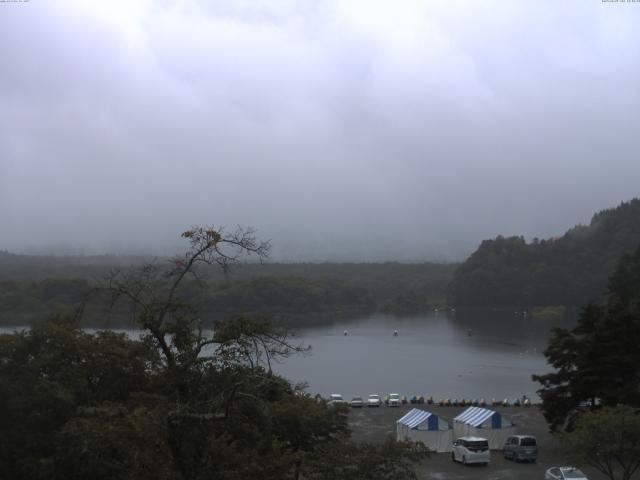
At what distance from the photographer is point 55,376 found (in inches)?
372

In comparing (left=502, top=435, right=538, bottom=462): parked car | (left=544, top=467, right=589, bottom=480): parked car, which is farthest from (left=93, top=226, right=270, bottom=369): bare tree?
(left=502, top=435, right=538, bottom=462): parked car

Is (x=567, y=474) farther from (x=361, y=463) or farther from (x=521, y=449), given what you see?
(x=361, y=463)

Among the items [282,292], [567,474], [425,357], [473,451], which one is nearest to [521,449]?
[473,451]

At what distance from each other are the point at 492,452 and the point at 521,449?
1.28 meters

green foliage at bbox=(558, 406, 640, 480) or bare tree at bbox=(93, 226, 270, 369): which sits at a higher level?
bare tree at bbox=(93, 226, 270, 369)

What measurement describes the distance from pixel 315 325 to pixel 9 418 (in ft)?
182

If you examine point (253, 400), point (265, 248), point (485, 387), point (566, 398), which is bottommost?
point (485, 387)

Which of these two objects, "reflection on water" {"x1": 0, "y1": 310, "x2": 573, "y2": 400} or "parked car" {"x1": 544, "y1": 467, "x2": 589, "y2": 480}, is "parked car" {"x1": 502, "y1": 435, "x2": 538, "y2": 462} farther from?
"reflection on water" {"x1": 0, "y1": 310, "x2": 573, "y2": 400}

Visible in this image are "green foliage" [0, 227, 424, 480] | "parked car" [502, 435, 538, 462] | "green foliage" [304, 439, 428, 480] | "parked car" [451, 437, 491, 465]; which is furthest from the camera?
"parked car" [502, 435, 538, 462]

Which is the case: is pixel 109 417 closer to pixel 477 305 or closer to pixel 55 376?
pixel 55 376

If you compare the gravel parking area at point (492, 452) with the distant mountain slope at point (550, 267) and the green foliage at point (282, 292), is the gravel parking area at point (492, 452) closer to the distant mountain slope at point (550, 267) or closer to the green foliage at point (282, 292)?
the green foliage at point (282, 292)

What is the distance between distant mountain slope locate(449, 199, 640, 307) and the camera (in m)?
76.6

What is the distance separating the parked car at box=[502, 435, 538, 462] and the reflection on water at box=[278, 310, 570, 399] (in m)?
15.5

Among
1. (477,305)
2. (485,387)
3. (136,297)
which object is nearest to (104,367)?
(136,297)
